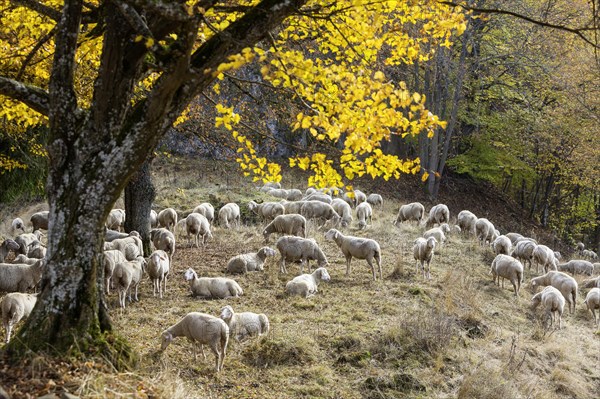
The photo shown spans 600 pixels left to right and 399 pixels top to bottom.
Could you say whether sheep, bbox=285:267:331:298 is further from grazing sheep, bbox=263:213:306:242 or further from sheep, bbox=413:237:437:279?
grazing sheep, bbox=263:213:306:242

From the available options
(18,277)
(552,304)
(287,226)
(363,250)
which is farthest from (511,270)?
(18,277)

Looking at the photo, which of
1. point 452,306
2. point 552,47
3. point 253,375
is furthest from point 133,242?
point 552,47

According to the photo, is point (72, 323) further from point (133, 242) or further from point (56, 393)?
point (133, 242)

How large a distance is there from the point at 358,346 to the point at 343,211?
1240 centimetres

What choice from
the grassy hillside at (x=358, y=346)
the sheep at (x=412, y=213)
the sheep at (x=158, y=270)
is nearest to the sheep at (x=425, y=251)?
the grassy hillside at (x=358, y=346)

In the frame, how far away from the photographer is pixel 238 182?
2739cm

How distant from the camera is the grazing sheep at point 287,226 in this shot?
17375 millimetres

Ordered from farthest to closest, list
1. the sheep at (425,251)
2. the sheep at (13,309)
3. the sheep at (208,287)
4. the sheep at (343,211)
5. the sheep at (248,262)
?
the sheep at (343,211), the sheep at (425,251), the sheep at (248,262), the sheep at (208,287), the sheep at (13,309)

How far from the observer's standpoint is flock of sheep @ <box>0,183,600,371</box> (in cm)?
929

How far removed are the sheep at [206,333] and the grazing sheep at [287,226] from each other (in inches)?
341

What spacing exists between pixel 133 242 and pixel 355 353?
6.40 meters

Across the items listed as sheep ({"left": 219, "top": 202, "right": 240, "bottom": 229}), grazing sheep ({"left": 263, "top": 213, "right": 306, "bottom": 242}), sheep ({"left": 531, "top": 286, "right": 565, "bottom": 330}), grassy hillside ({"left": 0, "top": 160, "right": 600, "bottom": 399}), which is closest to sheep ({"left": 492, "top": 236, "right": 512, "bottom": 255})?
grassy hillside ({"left": 0, "top": 160, "right": 600, "bottom": 399})

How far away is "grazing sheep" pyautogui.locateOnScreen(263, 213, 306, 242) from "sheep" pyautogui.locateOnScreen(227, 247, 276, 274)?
8.01ft

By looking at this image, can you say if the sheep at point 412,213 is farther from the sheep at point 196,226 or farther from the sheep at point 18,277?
the sheep at point 18,277
